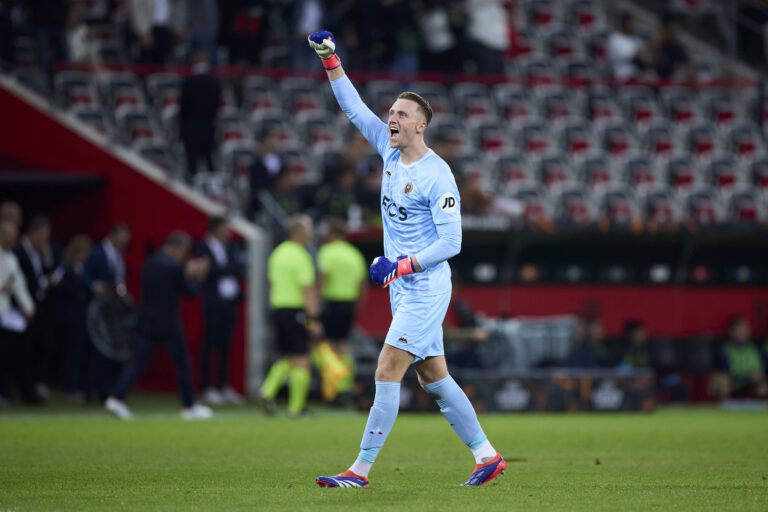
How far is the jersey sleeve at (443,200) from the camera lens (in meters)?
7.02

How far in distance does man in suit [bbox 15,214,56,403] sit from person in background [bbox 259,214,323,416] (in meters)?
3.39

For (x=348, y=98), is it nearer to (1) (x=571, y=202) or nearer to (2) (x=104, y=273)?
(2) (x=104, y=273)

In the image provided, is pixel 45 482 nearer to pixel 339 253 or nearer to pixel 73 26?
pixel 339 253

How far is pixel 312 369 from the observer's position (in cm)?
1641

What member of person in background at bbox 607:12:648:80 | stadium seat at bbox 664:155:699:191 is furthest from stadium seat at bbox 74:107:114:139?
person in background at bbox 607:12:648:80

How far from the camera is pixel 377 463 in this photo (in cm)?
898

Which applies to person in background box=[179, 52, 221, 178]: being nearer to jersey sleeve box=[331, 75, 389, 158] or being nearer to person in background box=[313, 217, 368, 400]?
person in background box=[313, 217, 368, 400]

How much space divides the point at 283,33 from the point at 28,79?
17.5 ft

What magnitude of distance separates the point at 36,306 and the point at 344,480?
33.4ft

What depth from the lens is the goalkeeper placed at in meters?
7.03

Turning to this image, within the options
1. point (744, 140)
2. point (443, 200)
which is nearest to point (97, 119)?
point (744, 140)

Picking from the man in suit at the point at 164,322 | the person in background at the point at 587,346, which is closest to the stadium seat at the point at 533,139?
the person in background at the point at 587,346

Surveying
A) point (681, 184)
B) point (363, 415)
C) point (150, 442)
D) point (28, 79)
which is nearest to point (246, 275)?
point (363, 415)

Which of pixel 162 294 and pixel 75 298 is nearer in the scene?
pixel 162 294
